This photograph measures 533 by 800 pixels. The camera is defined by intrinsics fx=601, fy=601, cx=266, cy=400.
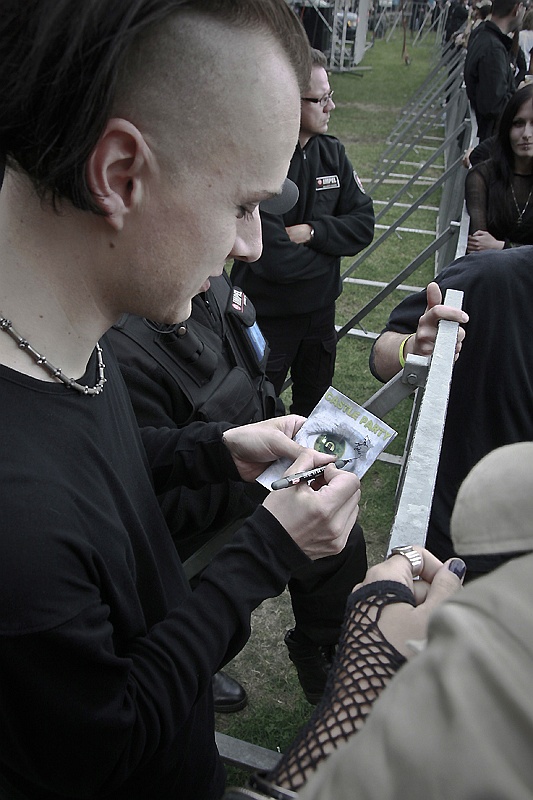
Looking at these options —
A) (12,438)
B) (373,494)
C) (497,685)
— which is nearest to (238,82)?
(12,438)

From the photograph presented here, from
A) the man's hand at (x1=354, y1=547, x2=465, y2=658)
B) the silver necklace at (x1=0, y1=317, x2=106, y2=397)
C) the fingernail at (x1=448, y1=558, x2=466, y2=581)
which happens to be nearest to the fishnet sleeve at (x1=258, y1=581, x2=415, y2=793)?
the man's hand at (x1=354, y1=547, x2=465, y2=658)

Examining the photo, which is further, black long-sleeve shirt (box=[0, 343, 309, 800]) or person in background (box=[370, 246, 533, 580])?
person in background (box=[370, 246, 533, 580])

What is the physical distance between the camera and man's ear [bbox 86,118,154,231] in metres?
0.85

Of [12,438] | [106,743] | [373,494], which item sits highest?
[12,438]

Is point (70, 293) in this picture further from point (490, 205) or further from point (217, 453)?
point (490, 205)

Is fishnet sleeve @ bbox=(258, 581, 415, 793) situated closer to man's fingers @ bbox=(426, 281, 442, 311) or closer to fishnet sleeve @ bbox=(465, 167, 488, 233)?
man's fingers @ bbox=(426, 281, 442, 311)

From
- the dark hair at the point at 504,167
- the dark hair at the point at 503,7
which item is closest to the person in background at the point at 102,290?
the dark hair at the point at 504,167

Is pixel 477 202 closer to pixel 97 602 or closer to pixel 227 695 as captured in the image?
pixel 227 695

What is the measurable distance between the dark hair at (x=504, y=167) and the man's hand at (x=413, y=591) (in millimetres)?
3679

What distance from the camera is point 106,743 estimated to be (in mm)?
955

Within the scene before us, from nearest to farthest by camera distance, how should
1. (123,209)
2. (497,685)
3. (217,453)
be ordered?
(497,685) → (123,209) → (217,453)

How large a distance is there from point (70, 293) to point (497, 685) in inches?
31.8

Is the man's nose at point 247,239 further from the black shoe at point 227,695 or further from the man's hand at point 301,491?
the black shoe at point 227,695

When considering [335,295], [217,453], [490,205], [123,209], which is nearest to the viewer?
[123,209]
